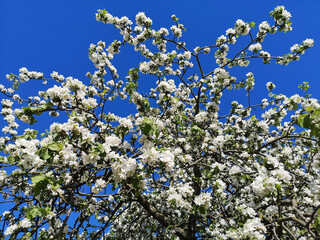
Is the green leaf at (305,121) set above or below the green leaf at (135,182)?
below

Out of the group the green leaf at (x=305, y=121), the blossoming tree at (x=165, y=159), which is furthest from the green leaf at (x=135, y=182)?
the green leaf at (x=305, y=121)

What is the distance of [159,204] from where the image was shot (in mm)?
6750

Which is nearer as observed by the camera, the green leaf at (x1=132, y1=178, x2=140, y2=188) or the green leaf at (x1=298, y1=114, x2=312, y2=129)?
the green leaf at (x1=298, y1=114, x2=312, y2=129)

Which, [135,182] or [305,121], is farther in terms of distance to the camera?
[135,182]

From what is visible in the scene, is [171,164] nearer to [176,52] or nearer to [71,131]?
[71,131]

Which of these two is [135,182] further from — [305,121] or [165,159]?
[305,121]

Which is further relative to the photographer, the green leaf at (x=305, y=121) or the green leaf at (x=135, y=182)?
the green leaf at (x=135, y=182)

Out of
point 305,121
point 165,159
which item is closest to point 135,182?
point 165,159

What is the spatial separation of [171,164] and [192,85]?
16.5 feet

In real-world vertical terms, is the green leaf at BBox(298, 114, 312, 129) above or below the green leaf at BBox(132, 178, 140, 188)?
below

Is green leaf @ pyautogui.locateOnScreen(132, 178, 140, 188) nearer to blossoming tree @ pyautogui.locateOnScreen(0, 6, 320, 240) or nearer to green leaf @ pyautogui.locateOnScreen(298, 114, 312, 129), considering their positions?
blossoming tree @ pyautogui.locateOnScreen(0, 6, 320, 240)

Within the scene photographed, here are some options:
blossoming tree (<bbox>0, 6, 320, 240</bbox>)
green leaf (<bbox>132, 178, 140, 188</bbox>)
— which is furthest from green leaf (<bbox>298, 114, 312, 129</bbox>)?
green leaf (<bbox>132, 178, 140, 188</bbox>)

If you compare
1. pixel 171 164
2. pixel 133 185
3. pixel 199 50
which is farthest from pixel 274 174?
pixel 199 50

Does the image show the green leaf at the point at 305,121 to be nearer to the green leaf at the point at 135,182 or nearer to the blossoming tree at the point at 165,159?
the blossoming tree at the point at 165,159
